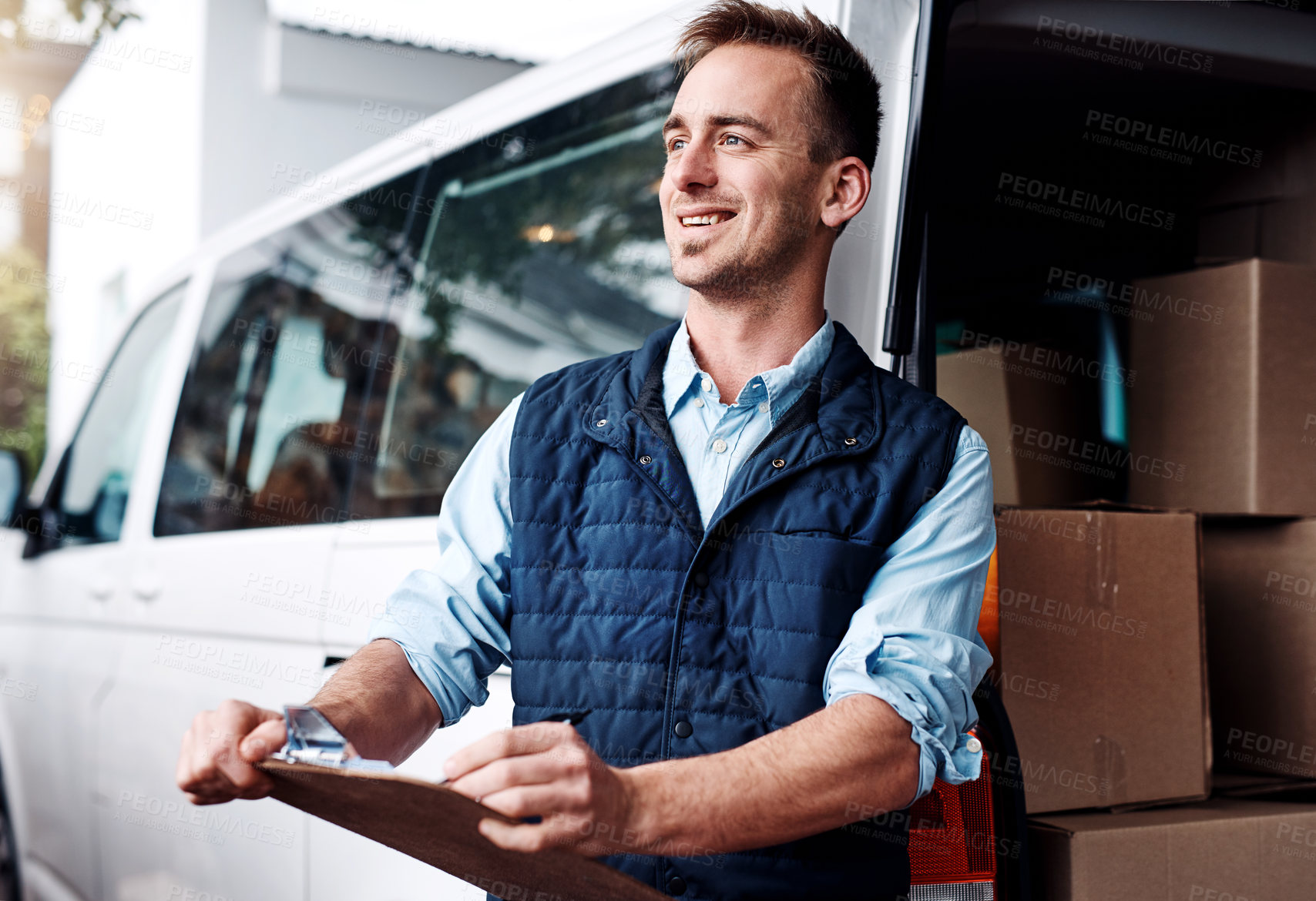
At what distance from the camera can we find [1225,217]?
9.12 feet

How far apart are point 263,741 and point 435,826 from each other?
22 cm

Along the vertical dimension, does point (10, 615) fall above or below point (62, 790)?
above

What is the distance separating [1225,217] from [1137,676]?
1.46 meters

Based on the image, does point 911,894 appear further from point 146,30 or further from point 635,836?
point 146,30

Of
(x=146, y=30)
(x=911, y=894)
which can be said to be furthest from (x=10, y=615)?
(x=146, y=30)

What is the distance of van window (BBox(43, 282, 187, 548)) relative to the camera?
3451 mm

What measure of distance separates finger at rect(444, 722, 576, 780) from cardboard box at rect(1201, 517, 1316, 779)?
1683 millimetres

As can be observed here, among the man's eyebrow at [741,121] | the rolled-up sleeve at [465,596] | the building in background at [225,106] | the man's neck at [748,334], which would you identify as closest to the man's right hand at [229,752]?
the rolled-up sleeve at [465,596]

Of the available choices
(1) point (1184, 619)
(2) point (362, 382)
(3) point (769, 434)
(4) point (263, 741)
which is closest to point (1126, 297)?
(1) point (1184, 619)

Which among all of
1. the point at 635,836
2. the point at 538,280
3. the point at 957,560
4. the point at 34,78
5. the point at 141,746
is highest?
the point at 34,78

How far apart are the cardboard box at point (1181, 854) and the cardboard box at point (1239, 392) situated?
0.64 meters

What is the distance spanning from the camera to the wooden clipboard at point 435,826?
3.09ft

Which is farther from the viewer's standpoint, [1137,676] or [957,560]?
[1137,676]

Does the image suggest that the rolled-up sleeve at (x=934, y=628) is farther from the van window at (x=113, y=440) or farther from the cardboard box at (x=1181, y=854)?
the van window at (x=113, y=440)
